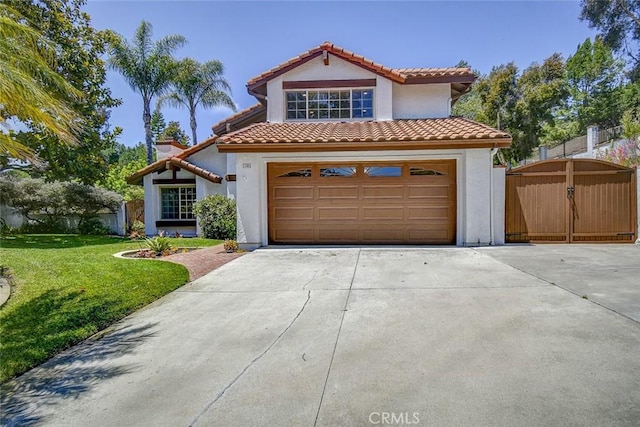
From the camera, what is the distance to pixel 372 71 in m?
12.8

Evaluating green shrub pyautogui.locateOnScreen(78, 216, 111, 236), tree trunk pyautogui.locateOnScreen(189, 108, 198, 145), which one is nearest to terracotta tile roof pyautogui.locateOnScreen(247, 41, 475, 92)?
green shrub pyautogui.locateOnScreen(78, 216, 111, 236)

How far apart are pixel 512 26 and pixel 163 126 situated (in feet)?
137

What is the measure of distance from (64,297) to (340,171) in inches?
294

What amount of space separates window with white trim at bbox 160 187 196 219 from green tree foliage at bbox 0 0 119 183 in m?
2.75

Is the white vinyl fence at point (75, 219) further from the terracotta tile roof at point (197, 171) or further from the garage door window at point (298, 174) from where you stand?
the garage door window at point (298, 174)

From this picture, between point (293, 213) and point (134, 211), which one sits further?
point (134, 211)

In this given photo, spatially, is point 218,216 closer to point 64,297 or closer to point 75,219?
point 75,219

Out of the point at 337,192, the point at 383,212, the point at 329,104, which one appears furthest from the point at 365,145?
the point at 329,104

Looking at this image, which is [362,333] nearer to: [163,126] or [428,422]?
[428,422]

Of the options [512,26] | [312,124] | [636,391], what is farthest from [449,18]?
[636,391]

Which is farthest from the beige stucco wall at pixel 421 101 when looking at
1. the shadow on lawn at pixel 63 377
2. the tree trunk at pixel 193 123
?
the tree trunk at pixel 193 123

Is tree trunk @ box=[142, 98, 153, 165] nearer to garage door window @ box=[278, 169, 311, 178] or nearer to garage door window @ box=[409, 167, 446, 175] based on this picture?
garage door window @ box=[278, 169, 311, 178]

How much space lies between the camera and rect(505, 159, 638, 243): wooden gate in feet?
33.0

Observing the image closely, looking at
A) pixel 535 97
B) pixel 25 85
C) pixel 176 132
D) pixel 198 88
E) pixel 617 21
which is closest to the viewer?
pixel 25 85
